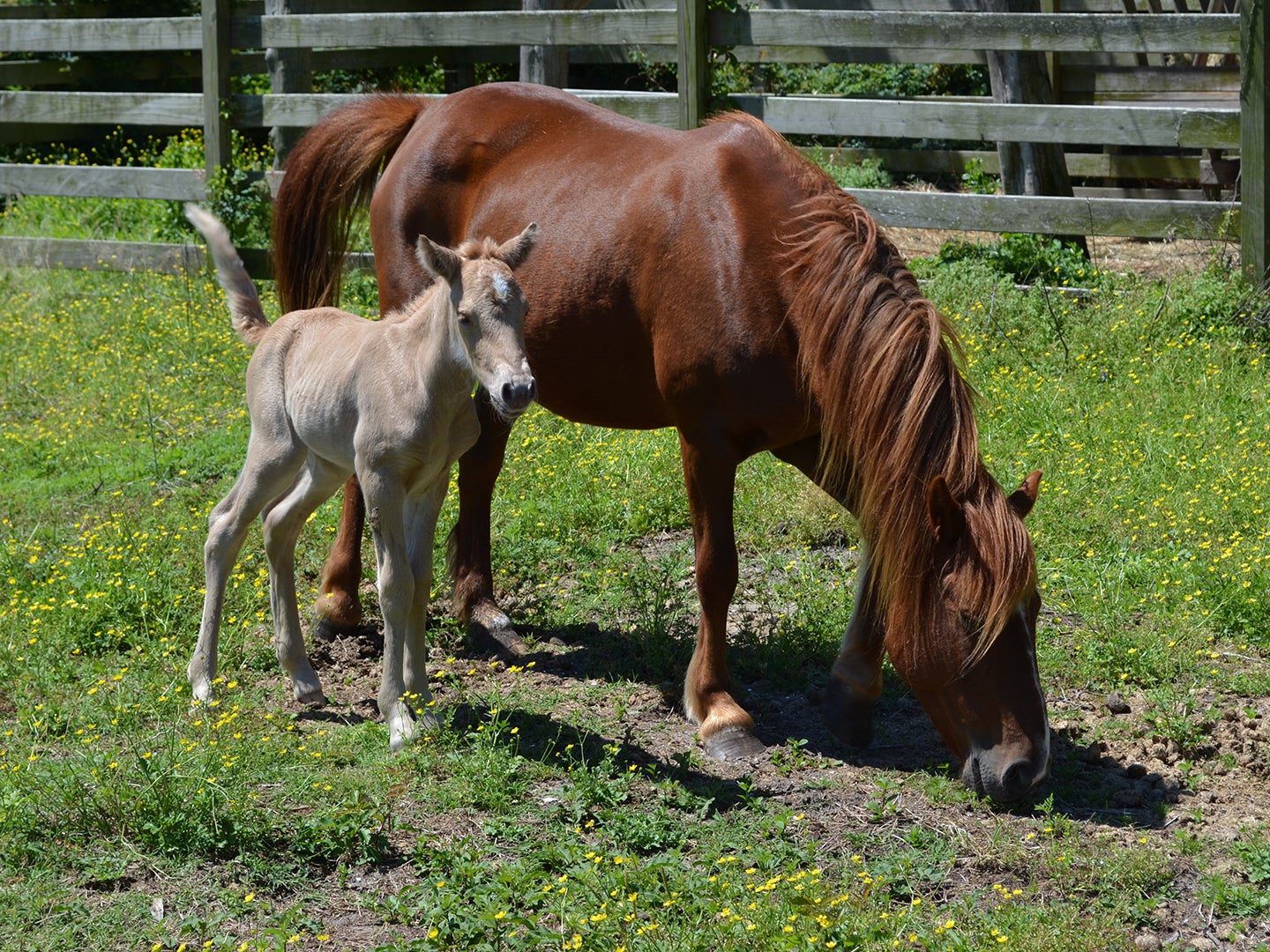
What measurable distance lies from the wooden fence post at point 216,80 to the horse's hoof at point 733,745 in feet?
25.3

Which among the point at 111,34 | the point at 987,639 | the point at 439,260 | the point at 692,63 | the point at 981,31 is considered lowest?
the point at 987,639

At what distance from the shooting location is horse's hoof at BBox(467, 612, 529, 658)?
553 cm

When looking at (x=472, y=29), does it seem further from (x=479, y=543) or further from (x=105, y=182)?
(x=479, y=543)

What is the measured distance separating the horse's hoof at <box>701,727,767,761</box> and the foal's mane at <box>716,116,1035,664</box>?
77 cm

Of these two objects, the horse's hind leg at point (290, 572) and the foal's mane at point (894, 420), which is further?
the horse's hind leg at point (290, 572)

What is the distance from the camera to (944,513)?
Result: 4.04 metres

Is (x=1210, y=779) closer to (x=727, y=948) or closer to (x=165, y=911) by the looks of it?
(x=727, y=948)

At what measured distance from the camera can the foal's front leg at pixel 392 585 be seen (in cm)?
445

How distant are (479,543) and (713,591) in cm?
146

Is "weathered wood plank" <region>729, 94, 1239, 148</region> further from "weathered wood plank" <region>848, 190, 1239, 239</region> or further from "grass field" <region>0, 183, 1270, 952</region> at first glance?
"grass field" <region>0, 183, 1270, 952</region>

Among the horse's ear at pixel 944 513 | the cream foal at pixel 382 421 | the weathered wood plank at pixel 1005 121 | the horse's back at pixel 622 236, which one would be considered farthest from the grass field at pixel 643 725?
the horse's back at pixel 622 236

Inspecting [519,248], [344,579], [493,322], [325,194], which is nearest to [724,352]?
[519,248]

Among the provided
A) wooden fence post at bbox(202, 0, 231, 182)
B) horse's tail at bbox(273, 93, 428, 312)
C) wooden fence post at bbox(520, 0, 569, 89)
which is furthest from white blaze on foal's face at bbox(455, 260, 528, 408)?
wooden fence post at bbox(202, 0, 231, 182)

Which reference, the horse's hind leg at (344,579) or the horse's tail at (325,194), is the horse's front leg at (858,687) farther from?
the horse's tail at (325,194)
